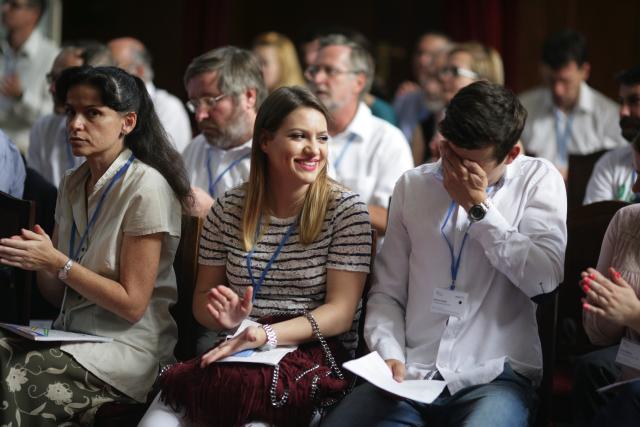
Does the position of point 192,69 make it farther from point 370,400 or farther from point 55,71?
point 370,400

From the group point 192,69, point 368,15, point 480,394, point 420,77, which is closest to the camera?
point 480,394

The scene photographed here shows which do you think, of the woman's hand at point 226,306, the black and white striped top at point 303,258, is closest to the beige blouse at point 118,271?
the black and white striped top at point 303,258

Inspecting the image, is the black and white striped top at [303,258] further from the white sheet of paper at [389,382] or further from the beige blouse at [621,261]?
the beige blouse at [621,261]

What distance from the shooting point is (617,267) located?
2.57m

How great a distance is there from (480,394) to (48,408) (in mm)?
1252

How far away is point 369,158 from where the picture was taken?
4254 mm

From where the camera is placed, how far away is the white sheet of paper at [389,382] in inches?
92.4

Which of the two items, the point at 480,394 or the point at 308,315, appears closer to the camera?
the point at 480,394

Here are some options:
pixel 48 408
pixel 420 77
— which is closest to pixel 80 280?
pixel 48 408

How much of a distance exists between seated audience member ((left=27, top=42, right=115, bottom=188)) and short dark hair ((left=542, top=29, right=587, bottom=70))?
2616 mm

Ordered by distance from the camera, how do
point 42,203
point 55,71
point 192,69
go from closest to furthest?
point 42,203 < point 192,69 < point 55,71

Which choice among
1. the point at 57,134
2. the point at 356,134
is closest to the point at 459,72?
the point at 356,134

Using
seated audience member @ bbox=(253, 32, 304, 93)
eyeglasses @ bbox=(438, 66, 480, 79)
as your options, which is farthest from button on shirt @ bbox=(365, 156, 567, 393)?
seated audience member @ bbox=(253, 32, 304, 93)

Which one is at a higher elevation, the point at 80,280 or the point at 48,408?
the point at 80,280
